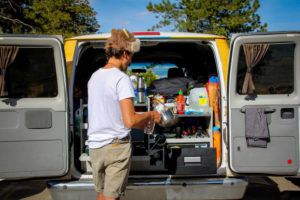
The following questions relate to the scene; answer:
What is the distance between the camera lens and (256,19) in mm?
27234

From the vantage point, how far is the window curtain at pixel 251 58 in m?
3.99

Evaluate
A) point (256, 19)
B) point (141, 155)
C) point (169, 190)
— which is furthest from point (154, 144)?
point (256, 19)

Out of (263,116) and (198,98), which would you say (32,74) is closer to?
(198,98)

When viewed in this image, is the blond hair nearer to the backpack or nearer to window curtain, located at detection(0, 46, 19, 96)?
window curtain, located at detection(0, 46, 19, 96)

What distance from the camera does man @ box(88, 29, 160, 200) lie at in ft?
10.2

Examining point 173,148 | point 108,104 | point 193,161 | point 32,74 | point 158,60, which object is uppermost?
point 158,60

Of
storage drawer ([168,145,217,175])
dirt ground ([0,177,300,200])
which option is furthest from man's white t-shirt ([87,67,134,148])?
dirt ground ([0,177,300,200])

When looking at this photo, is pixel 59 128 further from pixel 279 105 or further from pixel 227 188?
pixel 279 105

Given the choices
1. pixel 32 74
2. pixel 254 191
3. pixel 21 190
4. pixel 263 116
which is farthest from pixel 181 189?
pixel 21 190

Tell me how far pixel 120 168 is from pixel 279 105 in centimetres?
171

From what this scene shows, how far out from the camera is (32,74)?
157 inches

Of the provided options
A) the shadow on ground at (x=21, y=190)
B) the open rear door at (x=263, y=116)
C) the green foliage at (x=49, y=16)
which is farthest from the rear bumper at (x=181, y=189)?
the green foliage at (x=49, y=16)

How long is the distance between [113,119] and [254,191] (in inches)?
143

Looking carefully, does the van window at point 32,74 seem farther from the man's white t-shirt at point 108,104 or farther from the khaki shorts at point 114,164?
the khaki shorts at point 114,164
